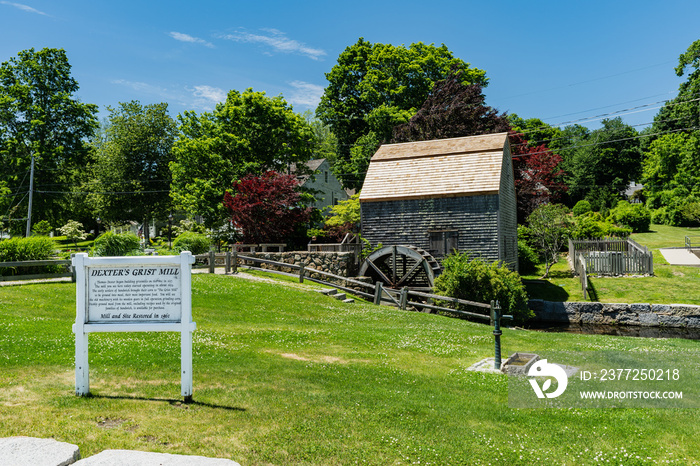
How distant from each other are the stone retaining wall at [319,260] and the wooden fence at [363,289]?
538mm

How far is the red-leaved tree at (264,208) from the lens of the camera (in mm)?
29891

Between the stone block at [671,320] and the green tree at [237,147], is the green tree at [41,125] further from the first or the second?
the stone block at [671,320]

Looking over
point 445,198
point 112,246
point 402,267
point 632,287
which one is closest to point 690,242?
point 632,287

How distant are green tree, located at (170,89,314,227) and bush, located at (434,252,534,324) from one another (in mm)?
19623

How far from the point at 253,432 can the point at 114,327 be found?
7.87 feet

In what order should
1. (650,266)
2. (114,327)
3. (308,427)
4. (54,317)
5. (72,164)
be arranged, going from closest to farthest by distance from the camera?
(308,427)
(114,327)
(54,317)
(650,266)
(72,164)

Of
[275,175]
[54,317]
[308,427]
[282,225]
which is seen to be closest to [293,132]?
[275,175]

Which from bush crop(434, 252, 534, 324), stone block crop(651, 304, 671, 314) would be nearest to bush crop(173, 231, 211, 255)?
bush crop(434, 252, 534, 324)

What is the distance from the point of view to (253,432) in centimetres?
541

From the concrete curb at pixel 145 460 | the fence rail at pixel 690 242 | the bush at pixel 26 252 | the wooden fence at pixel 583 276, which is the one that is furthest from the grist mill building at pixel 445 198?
the concrete curb at pixel 145 460

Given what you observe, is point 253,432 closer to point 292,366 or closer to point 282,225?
point 292,366

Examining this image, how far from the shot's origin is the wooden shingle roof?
23.4 metres

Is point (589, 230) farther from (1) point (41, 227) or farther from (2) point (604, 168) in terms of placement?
(1) point (41, 227)

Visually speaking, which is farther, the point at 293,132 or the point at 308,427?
the point at 293,132
